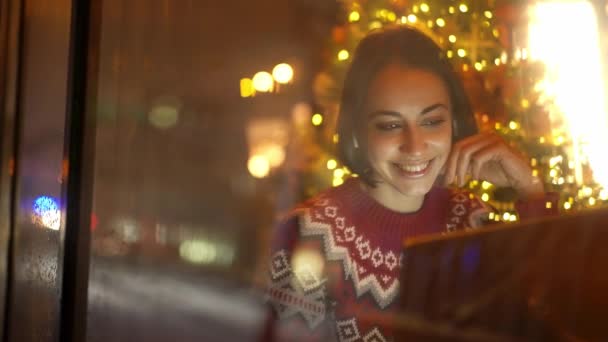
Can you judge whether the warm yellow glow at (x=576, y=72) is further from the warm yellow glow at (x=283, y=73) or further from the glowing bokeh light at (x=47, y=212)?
the glowing bokeh light at (x=47, y=212)

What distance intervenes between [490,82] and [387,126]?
0.47 ft

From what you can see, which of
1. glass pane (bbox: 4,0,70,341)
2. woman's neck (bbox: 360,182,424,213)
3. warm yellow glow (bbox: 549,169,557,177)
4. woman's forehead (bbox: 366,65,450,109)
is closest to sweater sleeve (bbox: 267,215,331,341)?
woman's neck (bbox: 360,182,424,213)

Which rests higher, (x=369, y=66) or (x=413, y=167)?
(x=369, y=66)

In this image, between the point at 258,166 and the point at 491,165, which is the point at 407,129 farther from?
the point at 258,166

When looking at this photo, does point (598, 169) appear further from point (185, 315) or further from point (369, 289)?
point (185, 315)

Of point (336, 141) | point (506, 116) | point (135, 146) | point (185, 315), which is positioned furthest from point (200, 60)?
point (506, 116)

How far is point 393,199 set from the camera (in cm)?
91

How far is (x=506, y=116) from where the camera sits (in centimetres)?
83

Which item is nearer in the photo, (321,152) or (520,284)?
(520,284)

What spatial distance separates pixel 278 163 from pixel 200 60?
0.81 ft

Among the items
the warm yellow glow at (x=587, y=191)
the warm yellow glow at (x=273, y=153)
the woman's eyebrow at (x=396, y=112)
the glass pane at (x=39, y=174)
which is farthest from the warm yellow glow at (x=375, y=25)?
the glass pane at (x=39, y=174)

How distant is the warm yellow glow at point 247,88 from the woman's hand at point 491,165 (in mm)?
340

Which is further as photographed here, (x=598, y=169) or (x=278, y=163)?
(x=278, y=163)

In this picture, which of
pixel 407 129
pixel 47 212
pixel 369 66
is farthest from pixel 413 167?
pixel 47 212
